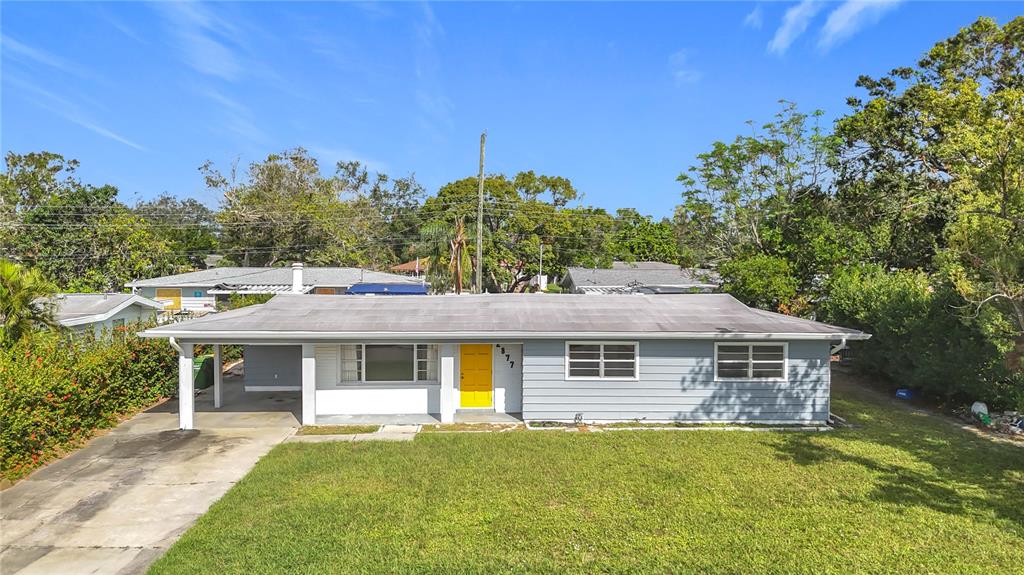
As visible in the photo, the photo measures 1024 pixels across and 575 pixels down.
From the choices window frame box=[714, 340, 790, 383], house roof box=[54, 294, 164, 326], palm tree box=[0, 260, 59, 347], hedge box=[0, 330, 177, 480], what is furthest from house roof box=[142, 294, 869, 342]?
house roof box=[54, 294, 164, 326]

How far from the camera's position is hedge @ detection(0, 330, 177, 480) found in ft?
30.4

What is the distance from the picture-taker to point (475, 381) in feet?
46.7

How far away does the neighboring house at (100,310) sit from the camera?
59.7ft

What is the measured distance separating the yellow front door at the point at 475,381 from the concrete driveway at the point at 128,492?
3995 mm

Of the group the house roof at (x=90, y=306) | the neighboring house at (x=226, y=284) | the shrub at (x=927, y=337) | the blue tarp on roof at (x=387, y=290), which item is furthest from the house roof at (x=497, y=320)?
the neighboring house at (x=226, y=284)

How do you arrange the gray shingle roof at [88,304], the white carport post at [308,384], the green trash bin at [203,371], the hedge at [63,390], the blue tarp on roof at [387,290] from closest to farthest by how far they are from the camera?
the hedge at [63,390] < the white carport post at [308,384] < the green trash bin at [203,371] < the gray shingle roof at [88,304] < the blue tarp on roof at [387,290]

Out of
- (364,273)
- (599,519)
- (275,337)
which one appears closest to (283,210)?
(364,273)

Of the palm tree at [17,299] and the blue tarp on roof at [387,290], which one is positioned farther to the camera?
the blue tarp on roof at [387,290]

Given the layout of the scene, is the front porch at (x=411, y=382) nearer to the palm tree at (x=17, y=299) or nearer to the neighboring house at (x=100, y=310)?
the palm tree at (x=17, y=299)

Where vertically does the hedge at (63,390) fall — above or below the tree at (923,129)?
below

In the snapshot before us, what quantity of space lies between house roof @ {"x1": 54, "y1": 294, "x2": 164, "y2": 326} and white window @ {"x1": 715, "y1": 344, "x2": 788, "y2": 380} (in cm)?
1861

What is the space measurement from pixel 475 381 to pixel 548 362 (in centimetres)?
212

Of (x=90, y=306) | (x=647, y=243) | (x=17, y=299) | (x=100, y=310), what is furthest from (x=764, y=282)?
(x=647, y=243)

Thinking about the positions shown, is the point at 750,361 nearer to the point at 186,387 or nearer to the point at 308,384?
the point at 308,384
